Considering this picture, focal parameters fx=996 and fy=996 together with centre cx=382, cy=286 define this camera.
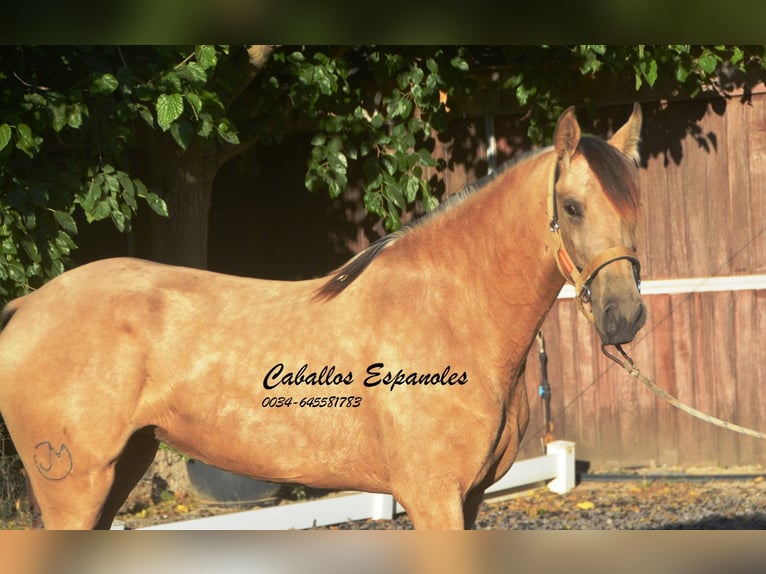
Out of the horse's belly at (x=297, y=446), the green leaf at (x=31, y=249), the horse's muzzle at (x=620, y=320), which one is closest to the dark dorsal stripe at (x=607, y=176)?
the horse's muzzle at (x=620, y=320)

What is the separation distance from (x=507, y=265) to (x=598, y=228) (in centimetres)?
33

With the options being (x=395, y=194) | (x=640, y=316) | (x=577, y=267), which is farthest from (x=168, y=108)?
(x=640, y=316)

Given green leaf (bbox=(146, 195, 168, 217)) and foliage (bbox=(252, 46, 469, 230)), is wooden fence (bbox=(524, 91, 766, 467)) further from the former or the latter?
green leaf (bbox=(146, 195, 168, 217))

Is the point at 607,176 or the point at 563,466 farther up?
the point at 607,176

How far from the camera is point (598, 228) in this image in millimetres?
3086

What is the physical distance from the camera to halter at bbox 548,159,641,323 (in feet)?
10.0

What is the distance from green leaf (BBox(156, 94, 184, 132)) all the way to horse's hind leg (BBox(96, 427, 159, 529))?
1.42 m

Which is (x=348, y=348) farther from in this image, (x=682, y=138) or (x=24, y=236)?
(x=682, y=138)

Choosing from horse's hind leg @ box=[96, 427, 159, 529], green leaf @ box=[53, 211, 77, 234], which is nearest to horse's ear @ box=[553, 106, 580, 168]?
horse's hind leg @ box=[96, 427, 159, 529]

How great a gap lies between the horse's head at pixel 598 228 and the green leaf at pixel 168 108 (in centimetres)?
190

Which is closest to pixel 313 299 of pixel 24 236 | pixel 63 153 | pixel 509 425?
pixel 509 425

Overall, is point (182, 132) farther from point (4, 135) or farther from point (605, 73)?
point (605, 73)

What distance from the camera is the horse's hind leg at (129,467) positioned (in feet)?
11.6

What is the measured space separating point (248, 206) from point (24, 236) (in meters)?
1.83
